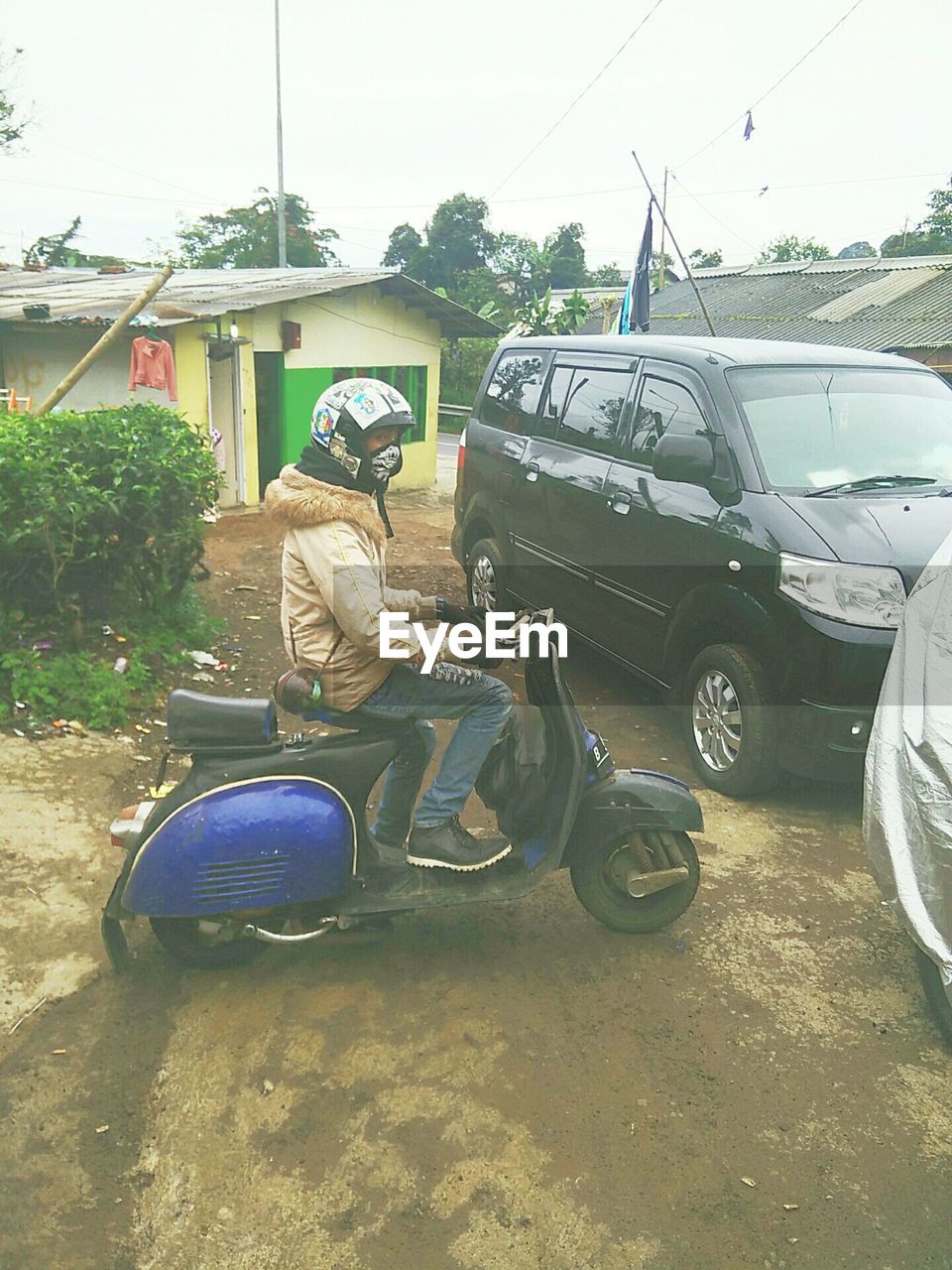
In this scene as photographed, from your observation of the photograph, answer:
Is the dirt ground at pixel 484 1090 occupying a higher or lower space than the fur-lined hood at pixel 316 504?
lower

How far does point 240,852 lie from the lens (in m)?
3.14

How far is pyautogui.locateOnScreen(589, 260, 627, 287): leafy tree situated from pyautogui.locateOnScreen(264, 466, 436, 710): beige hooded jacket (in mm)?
49813

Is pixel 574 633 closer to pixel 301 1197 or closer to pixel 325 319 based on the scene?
pixel 301 1197

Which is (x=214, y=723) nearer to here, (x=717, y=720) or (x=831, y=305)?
(x=717, y=720)

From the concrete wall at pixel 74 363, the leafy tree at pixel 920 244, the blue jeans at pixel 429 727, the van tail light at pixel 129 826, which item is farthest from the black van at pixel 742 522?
the leafy tree at pixel 920 244

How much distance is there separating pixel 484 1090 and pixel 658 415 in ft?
12.5

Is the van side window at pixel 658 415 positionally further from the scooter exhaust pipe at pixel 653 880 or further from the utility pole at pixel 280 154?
the utility pole at pixel 280 154

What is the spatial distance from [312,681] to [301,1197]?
148cm

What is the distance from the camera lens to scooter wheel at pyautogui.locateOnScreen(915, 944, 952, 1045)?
10.5 ft

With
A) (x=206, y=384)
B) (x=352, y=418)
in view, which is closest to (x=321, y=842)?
(x=352, y=418)

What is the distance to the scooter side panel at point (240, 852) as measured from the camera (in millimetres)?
3125

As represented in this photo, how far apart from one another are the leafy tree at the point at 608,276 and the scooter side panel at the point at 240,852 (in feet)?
165

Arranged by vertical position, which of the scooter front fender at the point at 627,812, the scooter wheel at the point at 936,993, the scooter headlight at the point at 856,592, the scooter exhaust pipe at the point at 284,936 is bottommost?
the scooter wheel at the point at 936,993

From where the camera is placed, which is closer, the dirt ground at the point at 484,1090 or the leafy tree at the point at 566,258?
the dirt ground at the point at 484,1090
